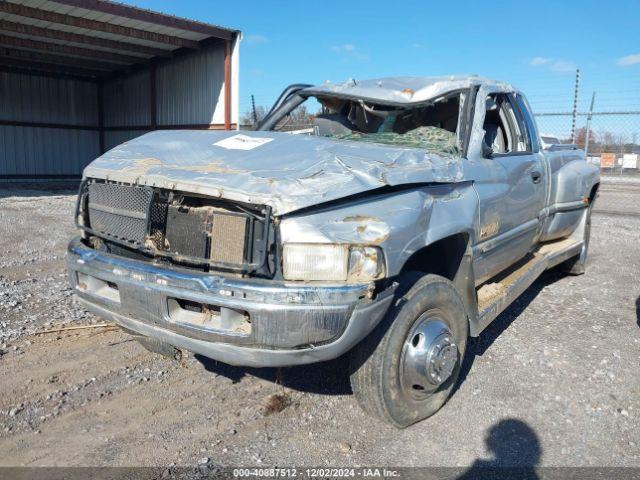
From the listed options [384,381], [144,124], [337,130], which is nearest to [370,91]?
[337,130]

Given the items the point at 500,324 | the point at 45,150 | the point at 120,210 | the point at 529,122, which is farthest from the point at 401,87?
the point at 45,150

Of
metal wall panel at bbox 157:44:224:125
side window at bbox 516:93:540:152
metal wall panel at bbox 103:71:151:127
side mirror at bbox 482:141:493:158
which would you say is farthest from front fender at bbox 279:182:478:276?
metal wall panel at bbox 103:71:151:127

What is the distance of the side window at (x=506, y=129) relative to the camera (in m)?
4.48

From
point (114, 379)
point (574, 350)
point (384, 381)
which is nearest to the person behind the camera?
point (384, 381)

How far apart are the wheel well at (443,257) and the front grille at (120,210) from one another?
1560mm

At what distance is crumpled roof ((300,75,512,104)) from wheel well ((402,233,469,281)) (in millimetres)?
1260

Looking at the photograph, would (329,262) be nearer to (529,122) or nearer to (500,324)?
(500,324)

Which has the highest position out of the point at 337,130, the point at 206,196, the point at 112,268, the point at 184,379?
the point at 337,130

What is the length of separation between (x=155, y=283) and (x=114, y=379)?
1.27 m

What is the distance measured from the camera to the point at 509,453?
2822 mm

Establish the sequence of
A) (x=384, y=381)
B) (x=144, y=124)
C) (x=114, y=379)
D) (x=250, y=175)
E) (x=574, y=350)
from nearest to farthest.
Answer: (x=250, y=175) < (x=384, y=381) < (x=114, y=379) < (x=574, y=350) < (x=144, y=124)

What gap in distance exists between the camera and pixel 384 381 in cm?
276

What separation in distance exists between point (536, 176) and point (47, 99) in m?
23.0

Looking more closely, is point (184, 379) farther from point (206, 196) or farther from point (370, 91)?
point (370, 91)
